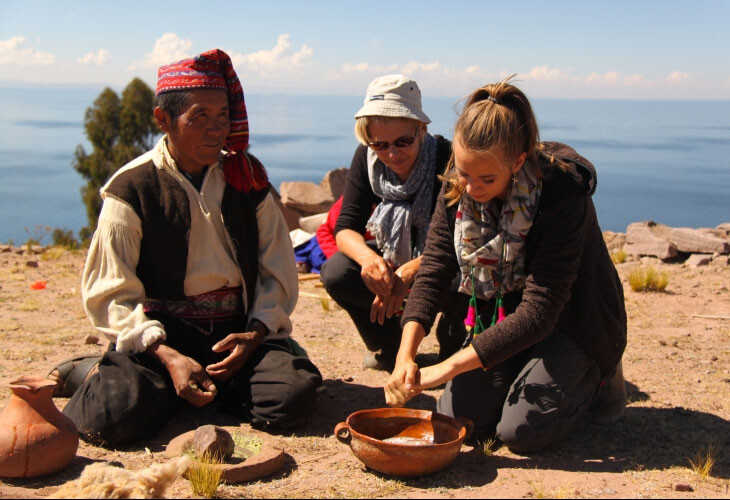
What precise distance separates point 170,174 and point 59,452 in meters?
1.47

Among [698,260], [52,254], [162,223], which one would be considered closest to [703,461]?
[162,223]

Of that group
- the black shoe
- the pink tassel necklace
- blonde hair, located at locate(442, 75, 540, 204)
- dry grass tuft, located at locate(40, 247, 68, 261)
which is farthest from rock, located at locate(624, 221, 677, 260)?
dry grass tuft, located at locate(40, 247, 68, 261)

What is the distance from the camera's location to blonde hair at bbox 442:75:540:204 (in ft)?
9.91

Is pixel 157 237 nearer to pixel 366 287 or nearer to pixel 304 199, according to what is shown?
pixel 366 287

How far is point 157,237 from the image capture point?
375 centimetres

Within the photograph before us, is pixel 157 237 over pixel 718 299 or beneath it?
over

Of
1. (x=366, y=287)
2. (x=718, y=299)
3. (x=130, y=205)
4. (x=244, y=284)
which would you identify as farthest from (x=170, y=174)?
(x=718, y=299)

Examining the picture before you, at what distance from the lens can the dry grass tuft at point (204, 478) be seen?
2.78 metres

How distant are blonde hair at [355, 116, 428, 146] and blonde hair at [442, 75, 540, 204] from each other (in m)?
→ 0.86

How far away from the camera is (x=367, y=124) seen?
4.04 m

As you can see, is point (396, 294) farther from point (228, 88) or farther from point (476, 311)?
point (228, 88)

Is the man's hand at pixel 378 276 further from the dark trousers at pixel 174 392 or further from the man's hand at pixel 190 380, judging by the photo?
the man's hand at pixel 190 380

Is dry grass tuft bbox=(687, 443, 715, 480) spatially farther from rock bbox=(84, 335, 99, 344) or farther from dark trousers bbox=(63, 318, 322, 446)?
rock bbox=(84, 335, 99, 344)

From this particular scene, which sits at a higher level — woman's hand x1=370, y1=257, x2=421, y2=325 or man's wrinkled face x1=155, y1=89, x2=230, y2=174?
man's wrinkled face x1=155, y1=89, x2=230, y2=174
